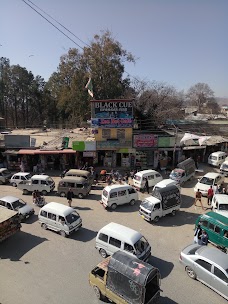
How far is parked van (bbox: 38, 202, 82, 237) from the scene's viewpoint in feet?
52.4

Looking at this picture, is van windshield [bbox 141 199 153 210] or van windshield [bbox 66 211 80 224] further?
van windshield [bbox 141 199 153 210]

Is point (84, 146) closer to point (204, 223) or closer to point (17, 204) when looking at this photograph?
point (17, 204)

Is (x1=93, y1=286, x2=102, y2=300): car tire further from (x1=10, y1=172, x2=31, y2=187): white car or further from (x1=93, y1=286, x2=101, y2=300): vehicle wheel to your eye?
(x1=10, y1=172, x2=31, y2=187): white car

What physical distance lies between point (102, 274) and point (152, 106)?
3326cm

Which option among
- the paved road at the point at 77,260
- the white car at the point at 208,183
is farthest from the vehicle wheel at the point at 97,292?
the white car at the point at 208,183

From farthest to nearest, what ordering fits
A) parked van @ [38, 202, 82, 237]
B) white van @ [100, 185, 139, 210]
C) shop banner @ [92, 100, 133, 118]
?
shop banner @ [92, 100, 133, 118], white van @ [100, 185, 139, 210], parked van @ [38, 202, 82, 237]

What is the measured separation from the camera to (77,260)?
541 inches

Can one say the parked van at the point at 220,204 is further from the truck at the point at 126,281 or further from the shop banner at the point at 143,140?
the shop banner at the point at 143,140

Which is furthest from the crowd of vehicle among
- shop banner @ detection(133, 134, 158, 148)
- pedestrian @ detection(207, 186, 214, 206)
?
shop banner @ detection(133, 134, 158, 148)

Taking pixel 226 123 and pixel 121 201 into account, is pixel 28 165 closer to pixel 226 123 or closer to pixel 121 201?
pixel 121 201

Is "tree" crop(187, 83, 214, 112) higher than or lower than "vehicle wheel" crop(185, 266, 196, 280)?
higher

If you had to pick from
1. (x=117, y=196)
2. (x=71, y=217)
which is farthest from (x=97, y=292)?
(x=117, y=196)

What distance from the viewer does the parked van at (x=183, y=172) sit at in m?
24.8

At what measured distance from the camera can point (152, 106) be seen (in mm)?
41344
